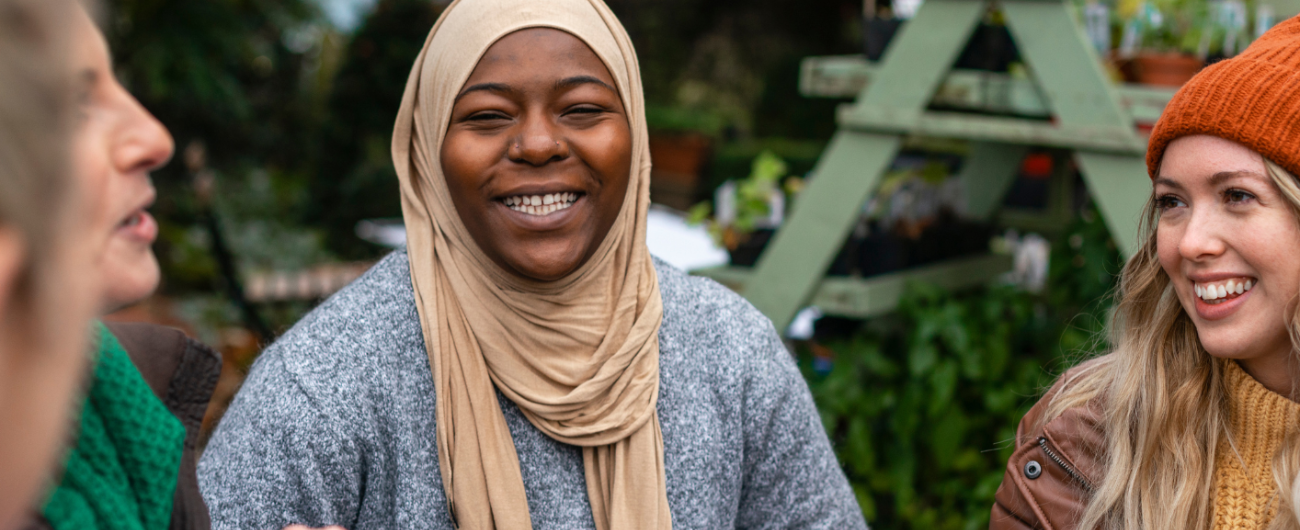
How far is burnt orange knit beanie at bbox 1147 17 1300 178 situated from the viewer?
4.30ft

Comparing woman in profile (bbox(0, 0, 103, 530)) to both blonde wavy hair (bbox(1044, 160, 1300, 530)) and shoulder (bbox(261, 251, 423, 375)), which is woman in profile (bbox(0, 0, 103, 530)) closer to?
shoulder (bbox(261, 251, 423, 375))

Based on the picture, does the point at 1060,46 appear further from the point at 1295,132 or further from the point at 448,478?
the point at 448,478

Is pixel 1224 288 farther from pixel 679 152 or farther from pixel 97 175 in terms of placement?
pixel 679 152

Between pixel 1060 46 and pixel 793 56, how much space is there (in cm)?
633

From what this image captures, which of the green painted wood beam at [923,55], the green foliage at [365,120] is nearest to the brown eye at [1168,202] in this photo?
the green painted wood beam at [923,55]

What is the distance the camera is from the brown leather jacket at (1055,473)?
5.28 ft

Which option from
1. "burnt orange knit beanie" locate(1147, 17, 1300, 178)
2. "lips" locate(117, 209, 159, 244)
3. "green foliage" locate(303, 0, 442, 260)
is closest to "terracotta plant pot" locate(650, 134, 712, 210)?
"green foliage" locate(303, 0, 442, 260)

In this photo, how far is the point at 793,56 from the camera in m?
8.78

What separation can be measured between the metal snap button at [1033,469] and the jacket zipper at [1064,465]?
0.03m

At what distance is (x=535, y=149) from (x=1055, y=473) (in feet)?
3.33

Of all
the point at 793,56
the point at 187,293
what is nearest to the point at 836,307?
the point at 187,293

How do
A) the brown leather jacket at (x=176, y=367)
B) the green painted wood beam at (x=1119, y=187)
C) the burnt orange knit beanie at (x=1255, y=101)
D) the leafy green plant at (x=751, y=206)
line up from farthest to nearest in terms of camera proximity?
the leafy green plant at (x=751, y=206) → the green painted wood beam at (x=1119, y=187) → the brown leather jacket at (x=176, y=367) → the burnt orange knit beanie at (x=1255, y=101)

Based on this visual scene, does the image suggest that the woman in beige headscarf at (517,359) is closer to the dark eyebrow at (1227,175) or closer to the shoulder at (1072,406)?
the shoulder at (1072,406)

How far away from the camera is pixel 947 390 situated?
2.99 metres
